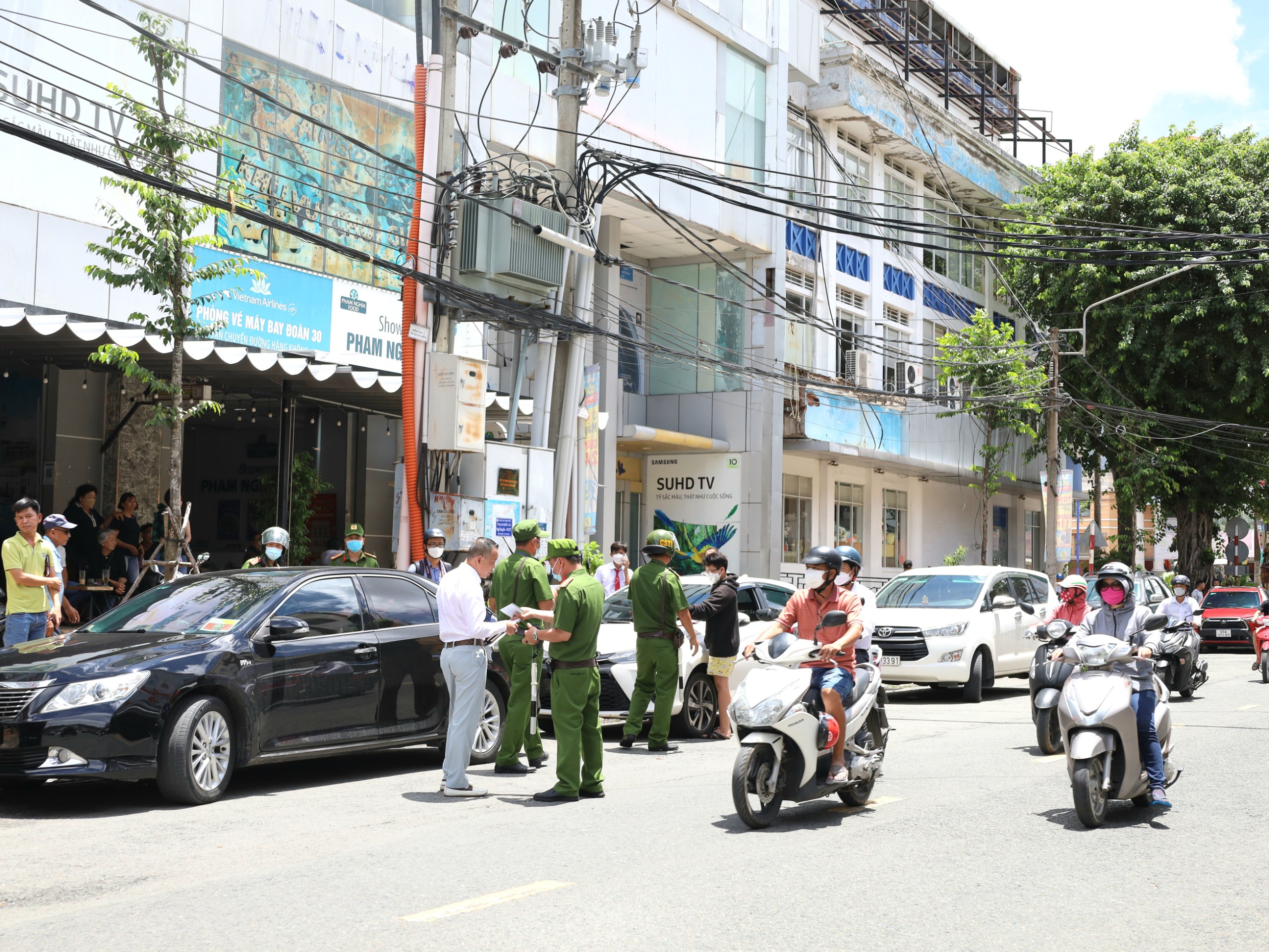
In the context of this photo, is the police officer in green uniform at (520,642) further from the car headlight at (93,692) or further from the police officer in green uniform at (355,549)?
the police officer in green uniform at (355,549)

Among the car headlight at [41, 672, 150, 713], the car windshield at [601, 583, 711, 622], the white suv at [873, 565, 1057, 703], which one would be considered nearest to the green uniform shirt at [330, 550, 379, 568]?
the car windshield at [601, 583, 711, 622]

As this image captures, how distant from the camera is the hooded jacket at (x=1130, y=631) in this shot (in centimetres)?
870

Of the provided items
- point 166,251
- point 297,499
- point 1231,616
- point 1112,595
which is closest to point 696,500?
point 1231,616

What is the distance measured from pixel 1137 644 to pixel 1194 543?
112 feet

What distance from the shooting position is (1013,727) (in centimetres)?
1416

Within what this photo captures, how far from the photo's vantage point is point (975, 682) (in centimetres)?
1708

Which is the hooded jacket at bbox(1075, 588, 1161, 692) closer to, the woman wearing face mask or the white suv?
the woman wearing face mask

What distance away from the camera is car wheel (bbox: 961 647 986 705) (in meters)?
17.1

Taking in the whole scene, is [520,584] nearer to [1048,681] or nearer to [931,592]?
[1048,681]

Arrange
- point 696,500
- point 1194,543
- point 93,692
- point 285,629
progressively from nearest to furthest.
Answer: point 93,692 → point 285,629 → point 696,500 → point 1194,543

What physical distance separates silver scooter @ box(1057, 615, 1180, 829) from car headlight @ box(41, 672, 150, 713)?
5897 mm

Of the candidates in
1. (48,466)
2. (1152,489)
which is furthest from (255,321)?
(1152,489)

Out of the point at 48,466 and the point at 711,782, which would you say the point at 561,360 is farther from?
the point at 711,782

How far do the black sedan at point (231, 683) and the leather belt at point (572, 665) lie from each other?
5.59ft
